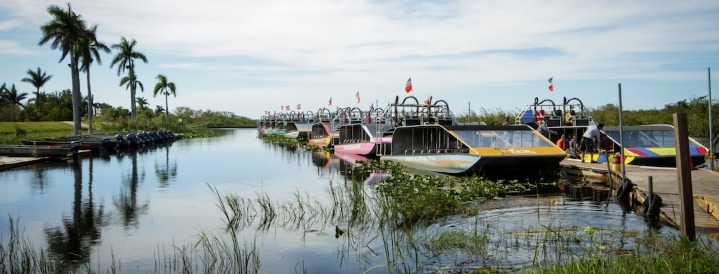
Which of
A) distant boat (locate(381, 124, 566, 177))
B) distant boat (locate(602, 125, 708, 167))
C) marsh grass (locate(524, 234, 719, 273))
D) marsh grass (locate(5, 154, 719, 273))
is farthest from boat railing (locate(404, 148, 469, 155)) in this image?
marsh grass (locate(524, 234, 719, 273))

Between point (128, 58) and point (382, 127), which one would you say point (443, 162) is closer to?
point (382, 127)

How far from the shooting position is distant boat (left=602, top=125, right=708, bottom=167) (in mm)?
21672

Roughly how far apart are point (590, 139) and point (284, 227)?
1440cm

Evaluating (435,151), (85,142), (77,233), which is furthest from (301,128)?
(77,233)

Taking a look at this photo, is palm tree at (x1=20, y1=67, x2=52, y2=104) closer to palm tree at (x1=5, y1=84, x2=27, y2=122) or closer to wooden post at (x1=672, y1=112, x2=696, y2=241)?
palm tree at (x1=5, y1=84, x2=27, y2=122)

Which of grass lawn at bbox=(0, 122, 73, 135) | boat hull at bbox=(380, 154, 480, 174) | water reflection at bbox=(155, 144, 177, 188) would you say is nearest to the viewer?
boat hull at bbox=(380, 154, 480, 174)

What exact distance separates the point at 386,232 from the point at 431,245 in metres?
1.68

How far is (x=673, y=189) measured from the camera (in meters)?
15.2

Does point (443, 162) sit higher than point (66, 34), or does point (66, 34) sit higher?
point (66, 34)

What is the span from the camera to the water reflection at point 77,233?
36.7 ft

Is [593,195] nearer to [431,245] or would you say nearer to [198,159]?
[431,245]

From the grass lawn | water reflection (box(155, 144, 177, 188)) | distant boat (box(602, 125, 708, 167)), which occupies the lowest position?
water reflection (box(155, 144, 177, 188))

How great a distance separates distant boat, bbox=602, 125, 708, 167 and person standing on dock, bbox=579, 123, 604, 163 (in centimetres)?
52

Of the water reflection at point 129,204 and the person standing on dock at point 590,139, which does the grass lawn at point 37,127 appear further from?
the person standing on dock at point 590,139
